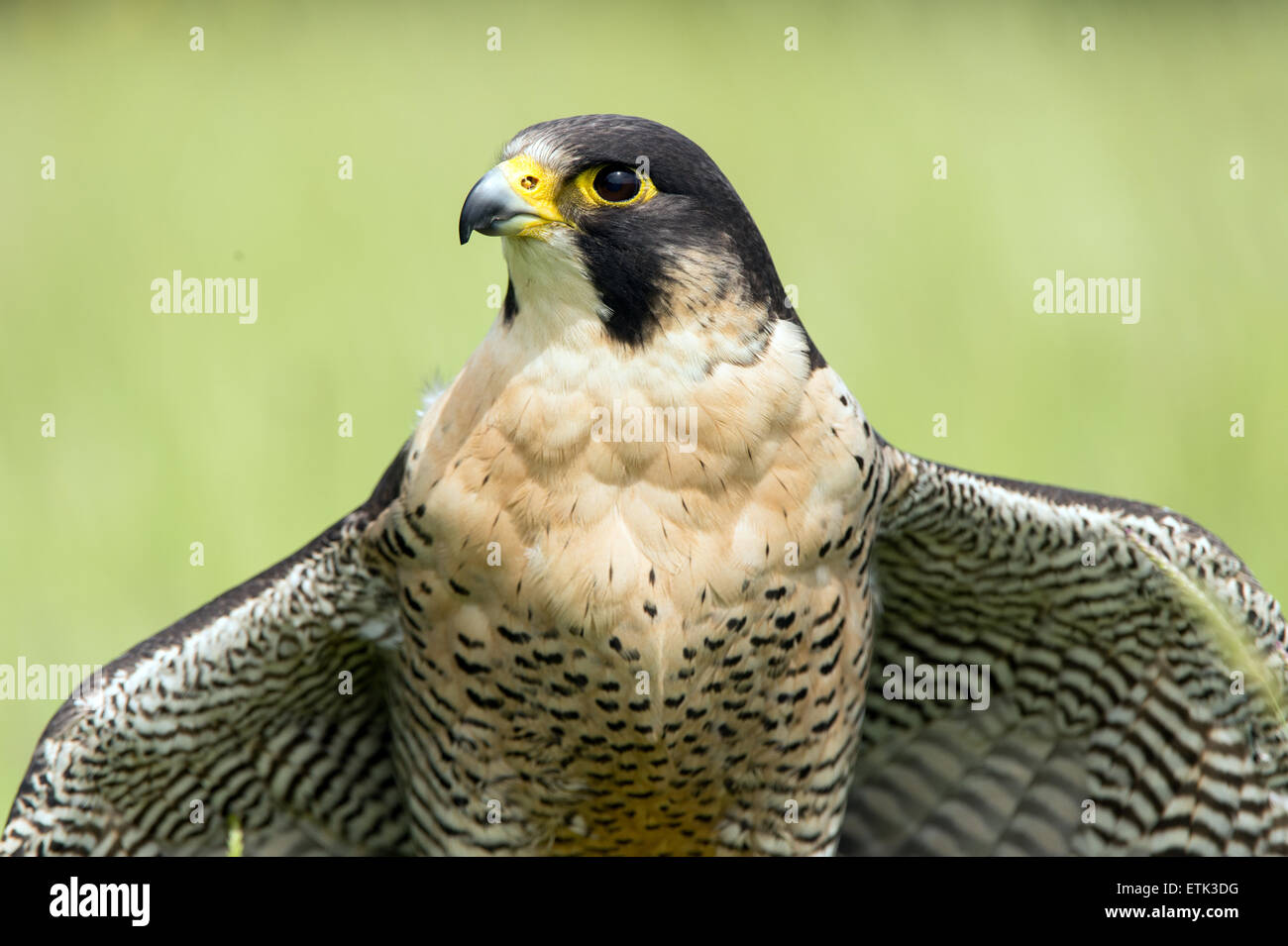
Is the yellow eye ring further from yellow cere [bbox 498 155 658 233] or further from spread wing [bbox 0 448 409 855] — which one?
spread wing [bbox 0 448 409 855]

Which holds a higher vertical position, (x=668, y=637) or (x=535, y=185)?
(x=535, y=185)

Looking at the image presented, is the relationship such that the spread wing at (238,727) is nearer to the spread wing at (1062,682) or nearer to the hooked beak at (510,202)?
the hooked beak at (510,202)

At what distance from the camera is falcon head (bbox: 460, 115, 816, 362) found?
427 cm

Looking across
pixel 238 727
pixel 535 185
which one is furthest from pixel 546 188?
pixel 238 727

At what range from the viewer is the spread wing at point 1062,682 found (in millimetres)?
4898

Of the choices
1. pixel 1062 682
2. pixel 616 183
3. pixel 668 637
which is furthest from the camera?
pixel 1062 682

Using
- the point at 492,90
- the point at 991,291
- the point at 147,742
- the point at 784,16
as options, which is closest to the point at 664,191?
the point at 147,742

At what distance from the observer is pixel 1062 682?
532 centimetres

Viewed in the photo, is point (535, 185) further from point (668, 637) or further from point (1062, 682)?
point (1062, 682)

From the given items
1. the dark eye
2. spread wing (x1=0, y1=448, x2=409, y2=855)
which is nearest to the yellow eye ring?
the dark eye

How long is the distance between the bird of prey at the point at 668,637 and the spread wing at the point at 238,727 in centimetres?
1

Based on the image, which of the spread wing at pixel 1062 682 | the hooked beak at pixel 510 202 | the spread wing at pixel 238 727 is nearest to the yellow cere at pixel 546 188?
the hooked beak at pixel 510 202

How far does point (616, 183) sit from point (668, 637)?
1.23m

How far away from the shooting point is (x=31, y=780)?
4.79 meters
